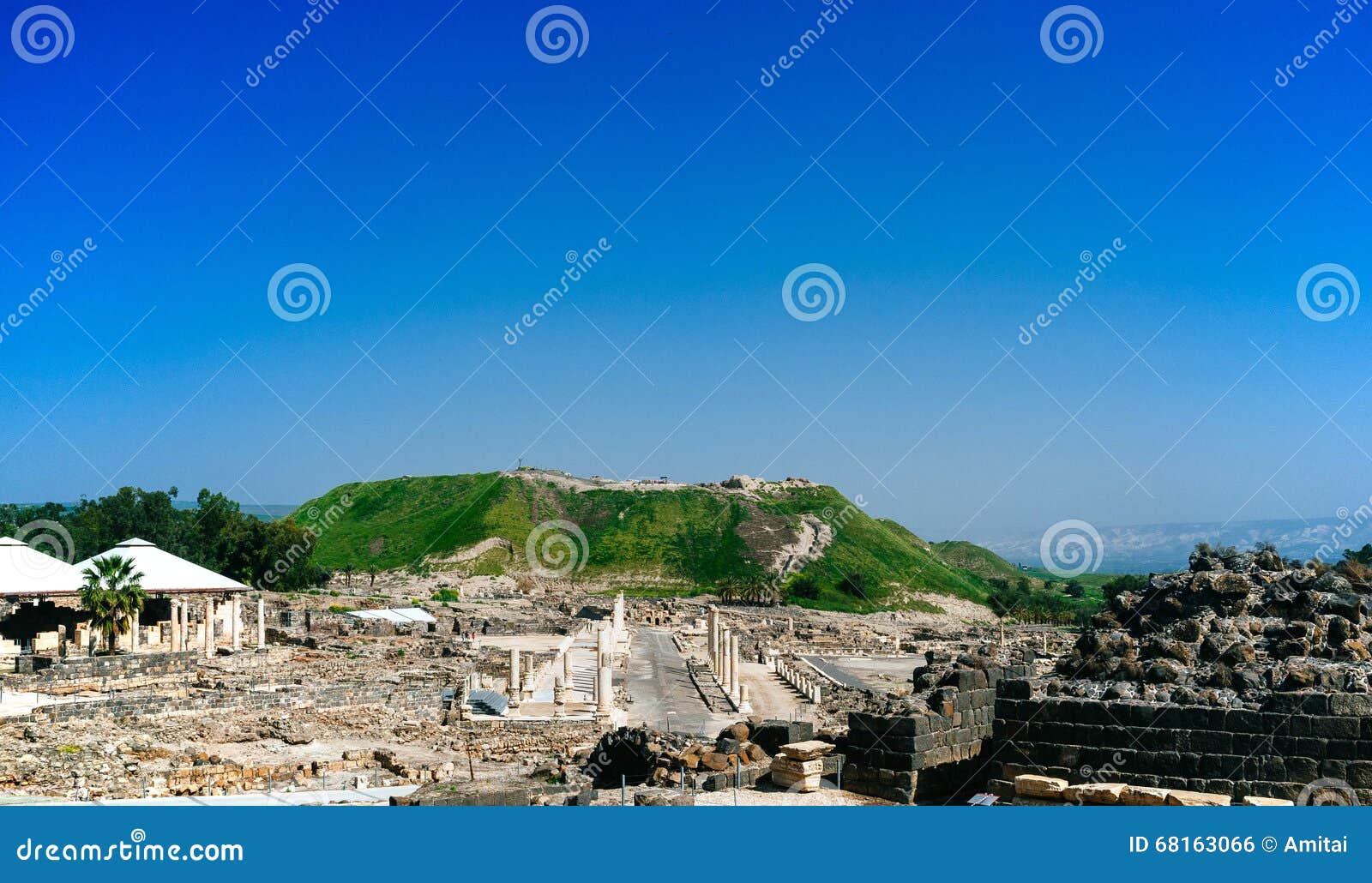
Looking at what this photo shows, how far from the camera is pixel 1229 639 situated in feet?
49.6

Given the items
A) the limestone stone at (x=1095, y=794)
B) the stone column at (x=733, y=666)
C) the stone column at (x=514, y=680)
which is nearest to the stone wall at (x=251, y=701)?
the stone column at (x=514, y=680)

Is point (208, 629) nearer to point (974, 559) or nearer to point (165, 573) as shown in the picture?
point (165, 573)

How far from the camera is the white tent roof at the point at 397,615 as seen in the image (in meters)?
50.7

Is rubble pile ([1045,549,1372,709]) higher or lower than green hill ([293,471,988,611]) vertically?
lower

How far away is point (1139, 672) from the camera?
14.5 m

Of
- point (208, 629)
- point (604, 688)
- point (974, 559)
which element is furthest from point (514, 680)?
point (974, 559)

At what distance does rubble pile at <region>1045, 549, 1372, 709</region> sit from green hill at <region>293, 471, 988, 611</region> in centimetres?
7160

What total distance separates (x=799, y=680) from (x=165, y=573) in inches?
925

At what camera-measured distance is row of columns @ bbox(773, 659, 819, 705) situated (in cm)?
3459

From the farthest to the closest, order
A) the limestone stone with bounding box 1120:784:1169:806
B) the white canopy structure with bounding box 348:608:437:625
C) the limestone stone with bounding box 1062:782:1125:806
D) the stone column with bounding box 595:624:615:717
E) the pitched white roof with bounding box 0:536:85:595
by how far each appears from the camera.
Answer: the white canopy structure with bounding box 348:608:437:625, the pitched white roof with bounding box 0:536:85:595, the stone column with bounding box 595:624:615:717, the limestone stone with bounding box 1062:782:1125:806, the limestone stone with bounding box 1120:784:1169:806

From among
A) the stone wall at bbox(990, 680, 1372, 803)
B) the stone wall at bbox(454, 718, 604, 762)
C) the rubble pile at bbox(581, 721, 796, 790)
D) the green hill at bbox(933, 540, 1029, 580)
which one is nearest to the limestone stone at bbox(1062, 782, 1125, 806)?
the stone wall at bbox(990, 680, 1372, 803)

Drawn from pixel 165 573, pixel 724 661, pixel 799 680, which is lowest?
pixel 799 680

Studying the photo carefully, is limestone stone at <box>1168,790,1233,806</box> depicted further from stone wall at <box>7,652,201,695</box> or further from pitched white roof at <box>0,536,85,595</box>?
pitched white roof at <box>0,536,85,595</box>

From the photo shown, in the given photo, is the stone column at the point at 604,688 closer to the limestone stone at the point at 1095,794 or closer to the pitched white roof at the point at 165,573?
the limestone stone at the point at 1095,794
